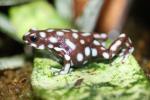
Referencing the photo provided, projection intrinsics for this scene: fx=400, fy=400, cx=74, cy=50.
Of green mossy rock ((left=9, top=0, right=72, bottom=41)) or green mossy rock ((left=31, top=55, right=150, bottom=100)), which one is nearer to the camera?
green mossy rock ((left=31, top=55, right=150, bottom=100))

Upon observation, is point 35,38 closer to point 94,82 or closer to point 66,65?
point 66,65

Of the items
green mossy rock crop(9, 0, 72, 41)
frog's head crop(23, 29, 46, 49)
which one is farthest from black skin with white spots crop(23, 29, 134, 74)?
green mossy rock crop(9, 0, 72, 41)

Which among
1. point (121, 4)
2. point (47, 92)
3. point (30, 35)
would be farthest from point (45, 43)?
point (121, 4)

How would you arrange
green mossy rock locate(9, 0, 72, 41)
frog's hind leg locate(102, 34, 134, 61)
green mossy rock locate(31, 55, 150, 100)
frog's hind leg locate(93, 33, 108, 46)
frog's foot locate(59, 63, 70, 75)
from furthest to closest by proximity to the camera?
green mossy rock locate(9, 0, 72, 41)
frog's hind leg locate(93, 33, 108, 46)
frog's hind leg locate(102, 34, 134, 61)
frog's foot locate(59, 63, 70, 75)
green mossy rock locate(31, 55, 150, 100)

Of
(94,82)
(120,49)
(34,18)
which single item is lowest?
(94,82)

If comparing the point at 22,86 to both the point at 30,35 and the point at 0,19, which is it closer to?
the point at 30,35

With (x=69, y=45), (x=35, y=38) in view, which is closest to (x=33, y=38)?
(x=35, y=38)

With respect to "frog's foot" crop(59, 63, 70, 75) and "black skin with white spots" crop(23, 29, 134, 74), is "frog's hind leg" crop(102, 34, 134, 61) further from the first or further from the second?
"frog's foot" crop(59, 63, 70, 75)
